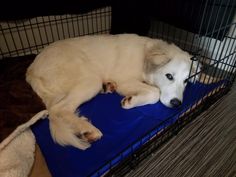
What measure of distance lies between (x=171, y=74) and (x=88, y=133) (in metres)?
0.72

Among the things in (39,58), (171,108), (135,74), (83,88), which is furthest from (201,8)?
(39,58)

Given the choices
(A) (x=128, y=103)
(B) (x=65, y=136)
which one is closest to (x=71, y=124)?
(B) (x=65, y=136)

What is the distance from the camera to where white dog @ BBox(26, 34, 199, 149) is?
4.44ft

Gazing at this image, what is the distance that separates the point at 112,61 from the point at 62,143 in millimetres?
816

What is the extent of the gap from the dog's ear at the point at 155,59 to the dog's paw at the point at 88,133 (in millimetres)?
670

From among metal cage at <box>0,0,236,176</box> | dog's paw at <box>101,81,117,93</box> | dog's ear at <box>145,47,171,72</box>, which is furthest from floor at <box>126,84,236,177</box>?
dog's paw at <box>101,81,117,93</box>

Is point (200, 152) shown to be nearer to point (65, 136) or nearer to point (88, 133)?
point (88, 133)

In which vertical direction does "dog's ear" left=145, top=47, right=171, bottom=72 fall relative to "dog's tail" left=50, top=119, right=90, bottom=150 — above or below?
above

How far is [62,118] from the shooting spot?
1.35 m

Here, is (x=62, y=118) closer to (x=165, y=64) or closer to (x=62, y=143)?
(x=62, y=143)

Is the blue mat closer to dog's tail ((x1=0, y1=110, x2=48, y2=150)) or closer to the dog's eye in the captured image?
dog's tail ((x1=0, y1=110, x2=48, y2=150))

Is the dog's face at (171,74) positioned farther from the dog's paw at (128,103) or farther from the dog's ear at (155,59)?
the dog's paw at (128,103)

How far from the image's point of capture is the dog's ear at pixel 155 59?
163cm

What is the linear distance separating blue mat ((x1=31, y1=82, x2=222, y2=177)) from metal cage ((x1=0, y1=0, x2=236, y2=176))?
0.19 feet
